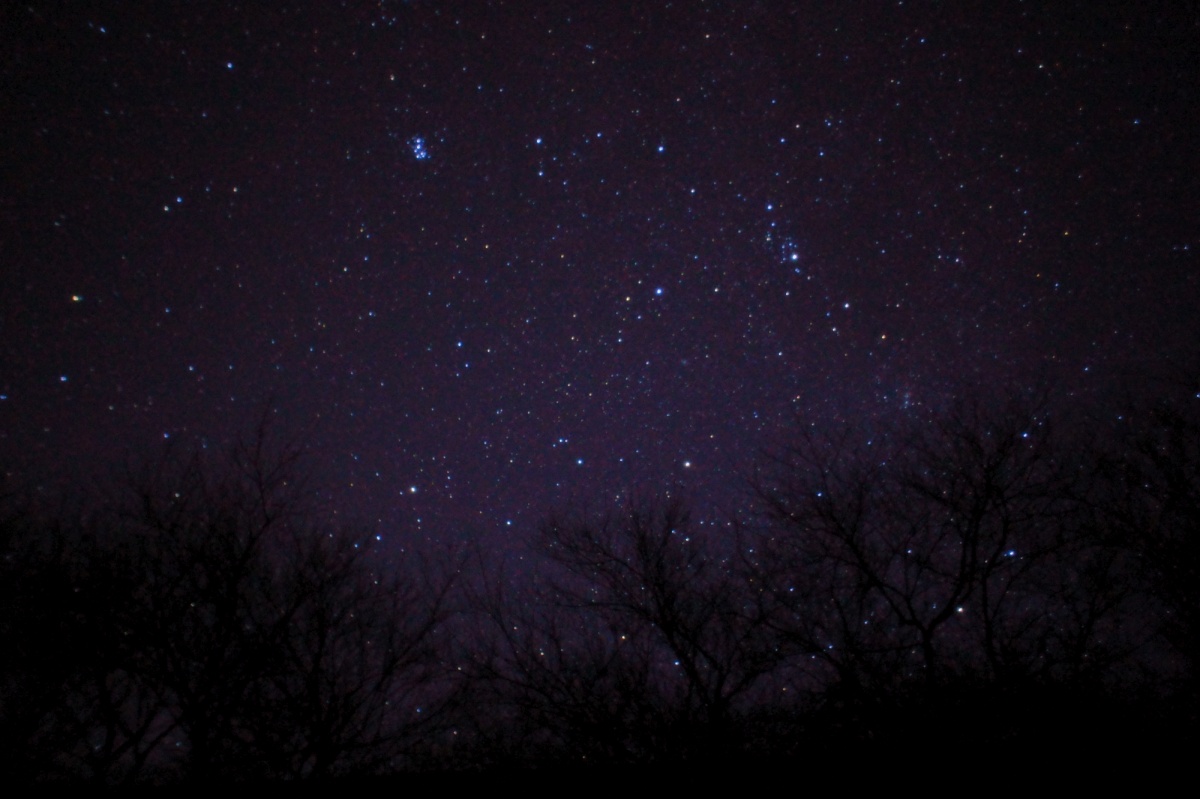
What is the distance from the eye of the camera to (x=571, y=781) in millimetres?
5145

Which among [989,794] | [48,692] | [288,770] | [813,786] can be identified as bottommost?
[989,794]

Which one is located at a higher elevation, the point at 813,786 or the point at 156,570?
the point at 156,570

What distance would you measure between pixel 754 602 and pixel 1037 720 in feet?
10.6

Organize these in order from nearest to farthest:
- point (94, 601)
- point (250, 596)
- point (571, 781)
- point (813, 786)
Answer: point (813, 786)
point (571, 781)
point (94, 601)
point (250, 596)

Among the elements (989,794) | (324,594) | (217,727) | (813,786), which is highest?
(324,594)

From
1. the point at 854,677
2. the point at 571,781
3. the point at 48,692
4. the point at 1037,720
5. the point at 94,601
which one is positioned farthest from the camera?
the point at 94,601

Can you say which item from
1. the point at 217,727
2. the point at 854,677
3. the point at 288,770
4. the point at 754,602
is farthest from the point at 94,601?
the point at 854,677

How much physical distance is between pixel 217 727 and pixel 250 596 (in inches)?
66.2

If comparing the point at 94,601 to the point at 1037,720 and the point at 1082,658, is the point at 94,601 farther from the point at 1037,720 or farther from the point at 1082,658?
the point at 1082,658

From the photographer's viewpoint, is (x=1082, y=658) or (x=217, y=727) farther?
(x=217, y=727)

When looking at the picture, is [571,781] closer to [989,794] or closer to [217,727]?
[989,794]

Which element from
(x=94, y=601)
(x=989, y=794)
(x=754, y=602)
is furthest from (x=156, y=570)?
(x=989, y=794)

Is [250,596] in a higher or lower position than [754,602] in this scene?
higher

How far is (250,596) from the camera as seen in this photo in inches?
342
